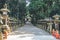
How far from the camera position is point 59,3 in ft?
94.0

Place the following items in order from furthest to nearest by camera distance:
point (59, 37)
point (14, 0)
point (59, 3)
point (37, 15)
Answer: point (37, 15), point (14, 0), point (59, 3), point (59, 37)

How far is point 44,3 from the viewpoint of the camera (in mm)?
35469

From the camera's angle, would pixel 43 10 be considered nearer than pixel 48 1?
No

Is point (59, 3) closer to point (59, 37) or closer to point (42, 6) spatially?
point (42, 6)

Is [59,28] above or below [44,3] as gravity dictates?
below

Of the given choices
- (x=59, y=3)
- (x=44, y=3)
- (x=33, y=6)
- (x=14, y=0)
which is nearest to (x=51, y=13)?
(x=59, y=3)

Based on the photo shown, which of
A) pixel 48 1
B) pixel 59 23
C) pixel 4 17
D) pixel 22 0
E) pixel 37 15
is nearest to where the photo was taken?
pixel 4 17

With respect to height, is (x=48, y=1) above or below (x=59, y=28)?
above

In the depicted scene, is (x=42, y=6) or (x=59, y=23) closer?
(x=59, y=23)

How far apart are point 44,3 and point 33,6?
505 cm

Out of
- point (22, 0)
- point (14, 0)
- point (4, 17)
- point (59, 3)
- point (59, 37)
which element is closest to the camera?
point (59, 37)

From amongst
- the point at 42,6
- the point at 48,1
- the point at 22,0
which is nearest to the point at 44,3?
the point at 42,6

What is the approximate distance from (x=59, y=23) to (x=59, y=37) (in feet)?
18.8

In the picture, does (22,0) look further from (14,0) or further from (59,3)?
(59,3)
